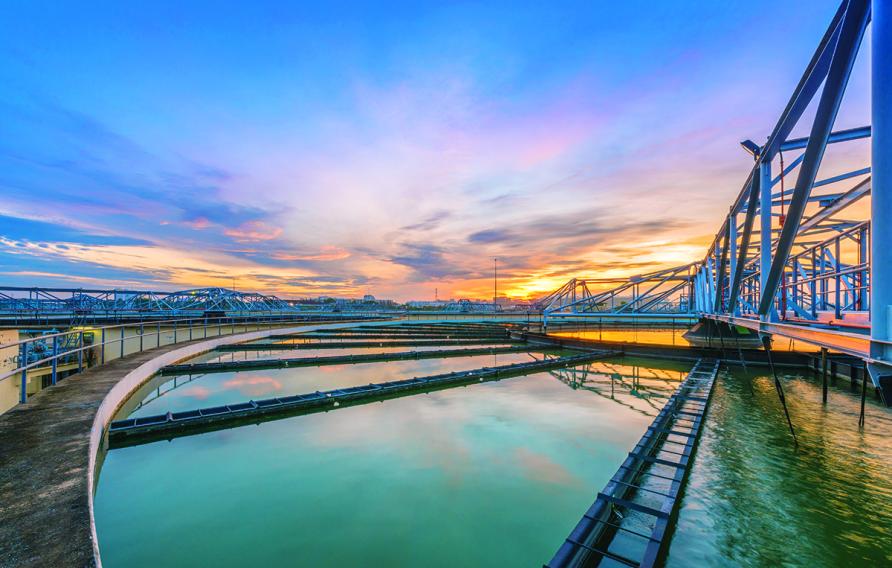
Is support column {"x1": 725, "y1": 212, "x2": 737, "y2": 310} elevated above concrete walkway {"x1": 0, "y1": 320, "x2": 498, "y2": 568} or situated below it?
above

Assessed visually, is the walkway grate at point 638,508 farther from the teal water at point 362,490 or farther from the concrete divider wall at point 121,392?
the concrete divider wall at point 121,392

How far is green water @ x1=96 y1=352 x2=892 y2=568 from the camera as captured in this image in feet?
14.3

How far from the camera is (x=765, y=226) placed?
7.48m

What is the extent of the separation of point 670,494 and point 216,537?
590 cm

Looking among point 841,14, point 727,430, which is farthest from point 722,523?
point 841,14

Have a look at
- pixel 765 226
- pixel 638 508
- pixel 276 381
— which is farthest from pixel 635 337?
pixel 638 508

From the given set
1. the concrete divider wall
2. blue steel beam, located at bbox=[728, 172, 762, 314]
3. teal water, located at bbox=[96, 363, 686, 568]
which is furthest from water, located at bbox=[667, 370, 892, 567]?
the concrete divider wall

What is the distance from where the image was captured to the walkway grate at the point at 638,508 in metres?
3.99

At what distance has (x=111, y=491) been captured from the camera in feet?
17.7

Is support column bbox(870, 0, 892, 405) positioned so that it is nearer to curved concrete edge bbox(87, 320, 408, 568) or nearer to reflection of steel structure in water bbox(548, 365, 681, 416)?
curved concrete edge bbox(87, 320, 408, 568)

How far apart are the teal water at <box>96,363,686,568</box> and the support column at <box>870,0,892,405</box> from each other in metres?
3.77

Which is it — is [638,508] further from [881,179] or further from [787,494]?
[881,179]

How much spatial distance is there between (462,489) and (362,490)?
4.90 feet

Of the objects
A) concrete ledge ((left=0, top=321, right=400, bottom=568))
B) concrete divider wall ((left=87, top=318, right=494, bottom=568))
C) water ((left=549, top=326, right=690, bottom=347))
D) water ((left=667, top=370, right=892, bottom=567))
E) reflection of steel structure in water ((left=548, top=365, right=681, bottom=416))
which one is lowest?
water ((left=549, top=326, right=690, bottom=347))
